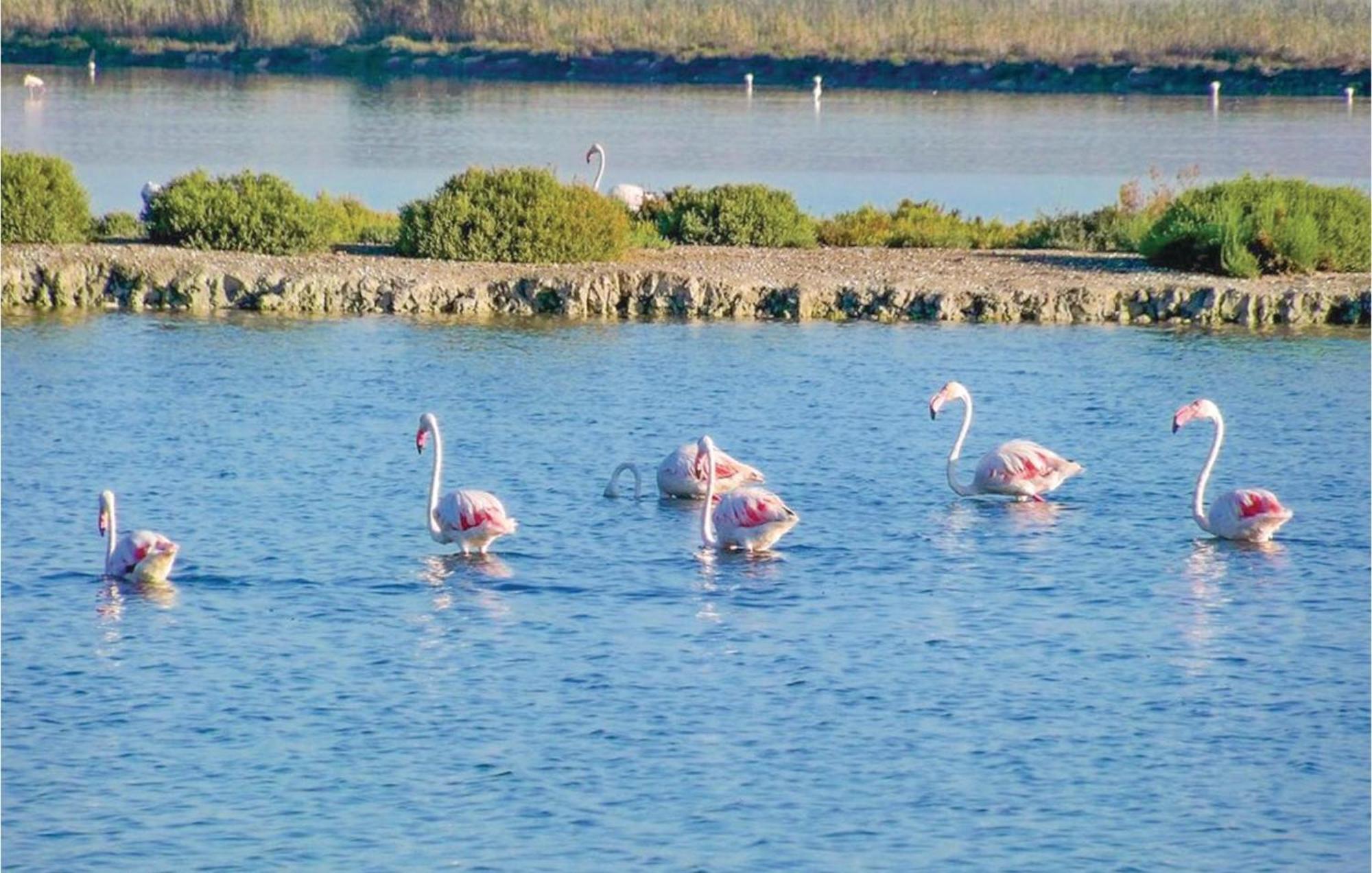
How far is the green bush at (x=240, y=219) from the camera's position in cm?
2997

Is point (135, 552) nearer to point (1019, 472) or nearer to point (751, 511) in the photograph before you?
point (751, 511)

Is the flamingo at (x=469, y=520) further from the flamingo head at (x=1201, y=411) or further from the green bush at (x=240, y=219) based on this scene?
the green bush at (x=240, y=219)

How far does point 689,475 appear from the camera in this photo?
61.2 feet

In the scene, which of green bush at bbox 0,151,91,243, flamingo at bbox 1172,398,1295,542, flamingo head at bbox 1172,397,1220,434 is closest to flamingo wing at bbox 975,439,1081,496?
flamingo head at bbox 1172,397,1220,434

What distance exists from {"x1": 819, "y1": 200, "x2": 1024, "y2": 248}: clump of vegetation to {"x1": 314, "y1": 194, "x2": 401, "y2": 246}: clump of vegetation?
218 inches

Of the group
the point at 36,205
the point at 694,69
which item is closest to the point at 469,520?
the point at 36,205

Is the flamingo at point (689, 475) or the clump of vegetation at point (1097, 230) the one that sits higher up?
the clump of vegetation at point (1097, 230)

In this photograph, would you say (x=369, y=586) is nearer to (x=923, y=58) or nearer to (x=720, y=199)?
(x=720, y=199)

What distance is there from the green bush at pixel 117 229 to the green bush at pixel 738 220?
6599 mm

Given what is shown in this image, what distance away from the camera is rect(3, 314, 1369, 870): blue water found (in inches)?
473

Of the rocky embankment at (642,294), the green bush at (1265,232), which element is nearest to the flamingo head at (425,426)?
the rocky embankment at (642,294)

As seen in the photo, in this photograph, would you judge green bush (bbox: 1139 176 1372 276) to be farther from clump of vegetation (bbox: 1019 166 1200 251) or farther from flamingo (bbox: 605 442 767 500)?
flamingo (bbox: 605 442 767 500)

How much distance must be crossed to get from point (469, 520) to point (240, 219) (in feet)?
46.4

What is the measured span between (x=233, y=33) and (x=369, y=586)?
255 ft
